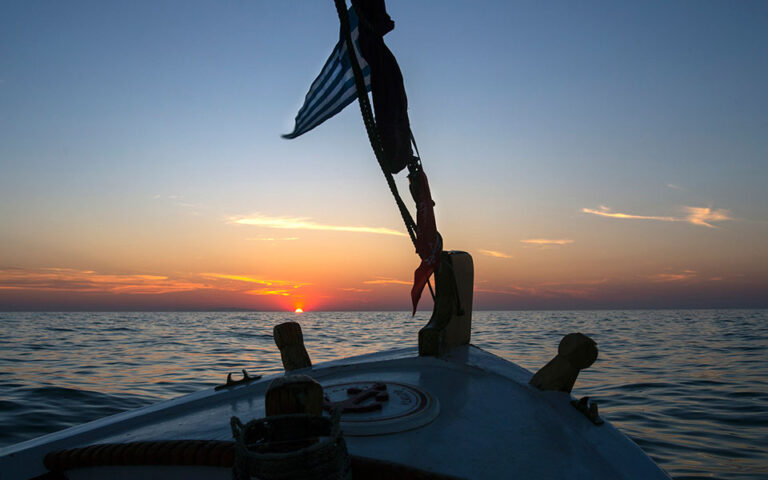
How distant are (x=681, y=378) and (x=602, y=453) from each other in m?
8.53

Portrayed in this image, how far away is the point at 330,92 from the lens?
418cm

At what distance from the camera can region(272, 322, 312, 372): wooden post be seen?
3.99 m

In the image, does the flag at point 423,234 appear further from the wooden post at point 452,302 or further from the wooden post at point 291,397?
the wooden post at point 291,397

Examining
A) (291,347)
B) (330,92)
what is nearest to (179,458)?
(291,347)

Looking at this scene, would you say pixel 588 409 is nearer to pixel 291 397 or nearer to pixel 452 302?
pixel 452 302

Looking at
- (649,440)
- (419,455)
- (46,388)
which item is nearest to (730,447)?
(649,440)

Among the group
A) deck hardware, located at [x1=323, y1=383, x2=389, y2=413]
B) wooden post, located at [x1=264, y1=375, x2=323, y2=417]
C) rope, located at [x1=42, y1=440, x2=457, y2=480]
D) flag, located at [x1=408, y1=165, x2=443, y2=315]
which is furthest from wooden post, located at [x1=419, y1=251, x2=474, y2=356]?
wooden post, located at [x1=264, y1=375, x2=323, y2=417]

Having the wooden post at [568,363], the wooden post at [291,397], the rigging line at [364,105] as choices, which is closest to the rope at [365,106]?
the rigging line at [364,105]

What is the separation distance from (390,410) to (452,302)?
7.00ft

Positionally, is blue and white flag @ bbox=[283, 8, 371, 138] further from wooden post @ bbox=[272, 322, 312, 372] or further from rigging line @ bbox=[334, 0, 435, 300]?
wooden post @ bbox=[272, 322, 312, 372]

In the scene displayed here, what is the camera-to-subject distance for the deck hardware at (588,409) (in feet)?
9.43

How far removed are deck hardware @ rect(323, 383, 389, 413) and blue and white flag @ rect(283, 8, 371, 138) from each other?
2.31m

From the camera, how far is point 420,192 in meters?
4.13

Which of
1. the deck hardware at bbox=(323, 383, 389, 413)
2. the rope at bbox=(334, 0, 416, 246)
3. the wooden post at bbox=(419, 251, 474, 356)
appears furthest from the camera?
the wooden post at bbox=(419, 251, 474, 356)
